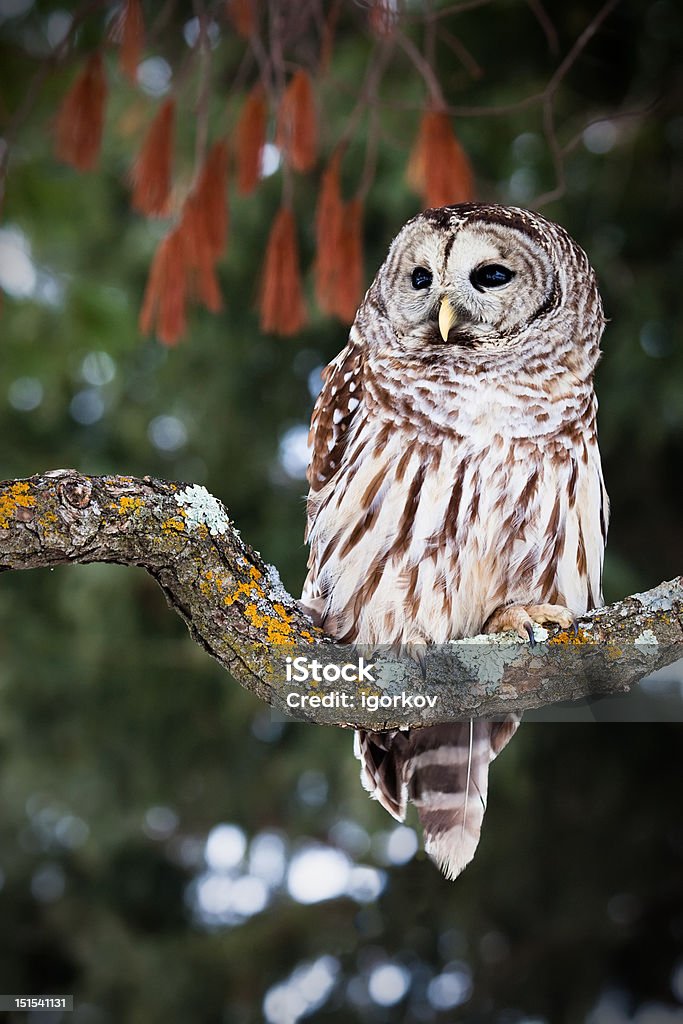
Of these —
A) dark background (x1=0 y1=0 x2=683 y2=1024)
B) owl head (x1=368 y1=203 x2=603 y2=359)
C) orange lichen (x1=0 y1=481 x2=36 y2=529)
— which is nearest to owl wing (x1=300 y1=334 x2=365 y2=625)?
owl head (x1=368 y1=203 x2=603 y2=359)

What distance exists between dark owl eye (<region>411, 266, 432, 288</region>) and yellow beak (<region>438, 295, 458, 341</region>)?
0.15 feet

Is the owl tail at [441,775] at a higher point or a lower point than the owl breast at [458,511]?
lower

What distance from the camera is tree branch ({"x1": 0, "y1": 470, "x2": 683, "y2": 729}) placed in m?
1.16

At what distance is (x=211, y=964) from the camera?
11.5 ft

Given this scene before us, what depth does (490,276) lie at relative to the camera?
4.66 feet

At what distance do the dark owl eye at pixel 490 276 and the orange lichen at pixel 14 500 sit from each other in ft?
1.95

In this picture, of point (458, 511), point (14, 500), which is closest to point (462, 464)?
point (458, 511)

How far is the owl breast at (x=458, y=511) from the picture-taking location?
142 centimetres

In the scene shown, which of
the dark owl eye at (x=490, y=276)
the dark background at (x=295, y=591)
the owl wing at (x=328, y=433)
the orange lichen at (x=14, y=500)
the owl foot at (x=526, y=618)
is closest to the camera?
the orange lichen at (x=14, y=500)

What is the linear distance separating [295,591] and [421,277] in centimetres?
150

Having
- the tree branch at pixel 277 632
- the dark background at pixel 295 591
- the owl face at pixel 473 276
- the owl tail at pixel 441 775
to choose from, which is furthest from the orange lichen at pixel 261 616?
the dark background at pixel 295 591

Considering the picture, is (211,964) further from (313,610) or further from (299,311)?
(299,311)

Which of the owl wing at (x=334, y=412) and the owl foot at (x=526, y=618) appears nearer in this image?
the owl foot at (x=526, y=618)

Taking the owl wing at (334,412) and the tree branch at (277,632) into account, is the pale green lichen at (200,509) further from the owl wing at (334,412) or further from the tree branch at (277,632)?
the owl wing at (334,412)
